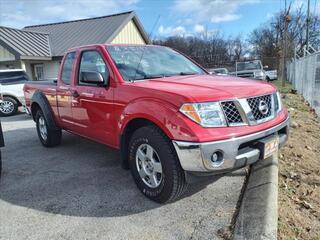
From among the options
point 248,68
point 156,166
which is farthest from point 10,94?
point 248,68

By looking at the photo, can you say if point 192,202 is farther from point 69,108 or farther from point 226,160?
point 69,108

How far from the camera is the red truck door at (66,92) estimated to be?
17.7ft

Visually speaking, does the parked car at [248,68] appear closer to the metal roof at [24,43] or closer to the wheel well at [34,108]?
the metal roof at [24,43]

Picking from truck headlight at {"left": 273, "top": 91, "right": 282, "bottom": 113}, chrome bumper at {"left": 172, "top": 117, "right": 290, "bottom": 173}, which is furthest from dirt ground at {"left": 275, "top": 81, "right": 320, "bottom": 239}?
truck headlight at {"left": 273, "top": 91, "right": 282, "bottom": 113}

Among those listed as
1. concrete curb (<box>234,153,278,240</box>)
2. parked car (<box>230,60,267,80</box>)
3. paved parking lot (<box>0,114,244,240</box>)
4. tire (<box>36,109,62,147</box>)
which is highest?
parked car (<box>230,60,267,80</box>)

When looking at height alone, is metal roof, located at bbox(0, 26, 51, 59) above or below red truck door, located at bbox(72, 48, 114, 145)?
above

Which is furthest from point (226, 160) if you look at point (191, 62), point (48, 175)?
point (48, 175)

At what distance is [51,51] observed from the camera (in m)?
21.6

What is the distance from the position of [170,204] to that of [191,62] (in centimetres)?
252

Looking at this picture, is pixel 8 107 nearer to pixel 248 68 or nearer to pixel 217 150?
pixel 217 150

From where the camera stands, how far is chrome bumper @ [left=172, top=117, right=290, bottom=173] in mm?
3125

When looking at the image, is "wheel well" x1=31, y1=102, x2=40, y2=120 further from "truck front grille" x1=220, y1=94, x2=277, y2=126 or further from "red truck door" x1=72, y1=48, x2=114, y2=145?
"truck front grille" x1=220, y1=94, x2=277, y2=126

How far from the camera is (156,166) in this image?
11.9 ft

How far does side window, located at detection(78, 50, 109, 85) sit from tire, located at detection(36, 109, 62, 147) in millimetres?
1675
